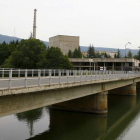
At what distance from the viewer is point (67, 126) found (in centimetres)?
2089

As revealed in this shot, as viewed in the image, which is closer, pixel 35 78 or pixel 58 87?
pixel 35 78

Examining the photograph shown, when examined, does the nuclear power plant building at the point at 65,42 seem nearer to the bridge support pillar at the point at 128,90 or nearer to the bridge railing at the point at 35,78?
the bridge support pillar at the point at 128,90

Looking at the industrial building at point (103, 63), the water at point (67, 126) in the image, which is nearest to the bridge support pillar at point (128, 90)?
the water at point (67, 126)

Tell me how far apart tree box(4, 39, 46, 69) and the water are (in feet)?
100

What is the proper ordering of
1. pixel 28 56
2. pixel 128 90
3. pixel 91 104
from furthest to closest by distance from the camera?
pixel 28 56 → pixel 128 90 → pixel 91 104

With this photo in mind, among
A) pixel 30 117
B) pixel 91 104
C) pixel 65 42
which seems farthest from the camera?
pixel 65 42

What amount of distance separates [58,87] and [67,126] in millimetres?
7487

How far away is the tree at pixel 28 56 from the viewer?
56.6 meters

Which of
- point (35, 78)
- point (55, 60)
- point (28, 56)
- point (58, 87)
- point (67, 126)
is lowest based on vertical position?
point (67, 126)

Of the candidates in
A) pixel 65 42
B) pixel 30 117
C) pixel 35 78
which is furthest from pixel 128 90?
pixel 65 42

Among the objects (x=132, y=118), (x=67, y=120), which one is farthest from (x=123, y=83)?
(x=67, y=120)

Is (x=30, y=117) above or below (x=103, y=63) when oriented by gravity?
below

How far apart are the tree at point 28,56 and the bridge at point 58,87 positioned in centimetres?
2933

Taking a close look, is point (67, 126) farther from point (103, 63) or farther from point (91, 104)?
point (103, 63)
